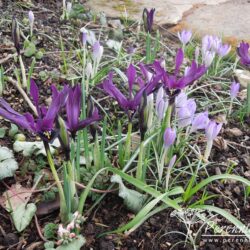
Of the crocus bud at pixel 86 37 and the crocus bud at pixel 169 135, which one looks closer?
the crocus bud at pixel 169 135

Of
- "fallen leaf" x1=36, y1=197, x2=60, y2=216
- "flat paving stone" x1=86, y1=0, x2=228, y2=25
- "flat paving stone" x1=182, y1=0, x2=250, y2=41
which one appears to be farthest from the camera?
"flat paving stone" x1=86, y1=0, x2=228, y2=25

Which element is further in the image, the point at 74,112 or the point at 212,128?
the point at 212,128

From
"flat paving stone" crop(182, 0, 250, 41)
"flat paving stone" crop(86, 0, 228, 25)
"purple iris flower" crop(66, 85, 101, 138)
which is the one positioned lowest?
"flat paving stone" crop(182, 0, 250, 41)

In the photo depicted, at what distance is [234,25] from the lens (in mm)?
3457

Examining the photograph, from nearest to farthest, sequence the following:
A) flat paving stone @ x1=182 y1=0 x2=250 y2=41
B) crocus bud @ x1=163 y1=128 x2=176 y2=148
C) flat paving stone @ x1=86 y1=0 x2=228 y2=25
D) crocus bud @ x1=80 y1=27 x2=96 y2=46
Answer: crocus bud @ x1=163 y1=128 x2=176 y2=148 → crocus bud @ x1=80 y1=27 x2=96 y2=46 → flat paving stone @ x1=182 y1=0 x2=250 y2=41 → flat paving stone @ x1=86 y1=0 x2=228 y2=25

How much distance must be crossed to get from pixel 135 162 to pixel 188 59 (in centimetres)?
130

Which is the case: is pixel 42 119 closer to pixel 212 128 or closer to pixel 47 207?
pixel 47 207

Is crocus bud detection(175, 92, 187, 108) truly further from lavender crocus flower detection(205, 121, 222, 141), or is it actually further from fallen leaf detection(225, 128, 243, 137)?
fallen leaf detection(225, 128, 243, 137)

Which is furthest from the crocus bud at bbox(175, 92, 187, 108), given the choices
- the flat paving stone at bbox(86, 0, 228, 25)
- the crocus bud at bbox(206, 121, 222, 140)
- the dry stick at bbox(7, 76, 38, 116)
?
the flat paving stone at bbox(86, 0, 228, 25)

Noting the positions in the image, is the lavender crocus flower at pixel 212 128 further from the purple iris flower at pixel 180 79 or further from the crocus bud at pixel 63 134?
the crocus bud at pixel 63 134

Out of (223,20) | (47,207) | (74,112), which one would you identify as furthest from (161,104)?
(223,20)

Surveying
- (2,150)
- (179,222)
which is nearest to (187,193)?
(179,222)

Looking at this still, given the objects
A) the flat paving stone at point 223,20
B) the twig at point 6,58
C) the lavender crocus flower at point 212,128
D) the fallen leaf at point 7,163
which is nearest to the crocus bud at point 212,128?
the lavender crocus flower at point 212,128

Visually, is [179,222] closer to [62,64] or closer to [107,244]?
[107,244]
